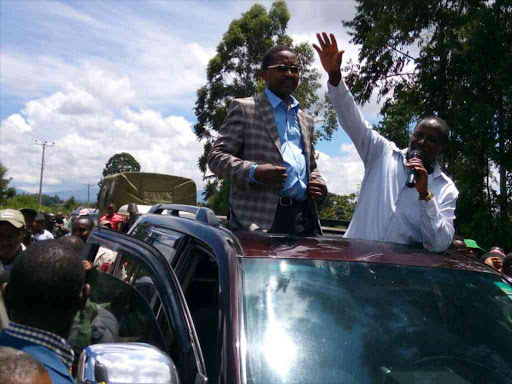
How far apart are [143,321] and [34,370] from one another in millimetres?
1007

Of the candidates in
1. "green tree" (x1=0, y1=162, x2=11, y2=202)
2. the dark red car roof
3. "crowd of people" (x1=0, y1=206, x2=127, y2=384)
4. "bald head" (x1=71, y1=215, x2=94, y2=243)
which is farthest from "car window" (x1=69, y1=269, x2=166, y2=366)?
"green tree" (x1=0, y1=162, x2=11, y2=202)

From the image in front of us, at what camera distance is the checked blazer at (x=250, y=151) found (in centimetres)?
345

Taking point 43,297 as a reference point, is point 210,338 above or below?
below

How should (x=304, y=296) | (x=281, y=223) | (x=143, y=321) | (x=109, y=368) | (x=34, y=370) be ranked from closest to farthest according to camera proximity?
(x=34, y=370), (x=109, y=368), (x=304, y=296), (x=143, y=321), (x=281, y=223)

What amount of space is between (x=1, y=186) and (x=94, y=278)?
57660mm

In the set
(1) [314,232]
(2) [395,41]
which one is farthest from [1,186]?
(1) [314,232]

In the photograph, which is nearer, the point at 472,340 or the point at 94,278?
the point at 472,340

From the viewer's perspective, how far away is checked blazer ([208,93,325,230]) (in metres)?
3.45

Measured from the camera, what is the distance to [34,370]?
63.0 inches

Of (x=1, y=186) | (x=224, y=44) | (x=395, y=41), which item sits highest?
(x=224, y=44)

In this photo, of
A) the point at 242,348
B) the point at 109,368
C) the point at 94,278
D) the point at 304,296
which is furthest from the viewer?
the point at 94,278

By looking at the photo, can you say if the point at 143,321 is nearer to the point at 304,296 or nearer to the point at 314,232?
the point at 304,296

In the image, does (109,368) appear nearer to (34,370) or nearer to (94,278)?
(34,370)

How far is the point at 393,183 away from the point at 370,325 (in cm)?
150
